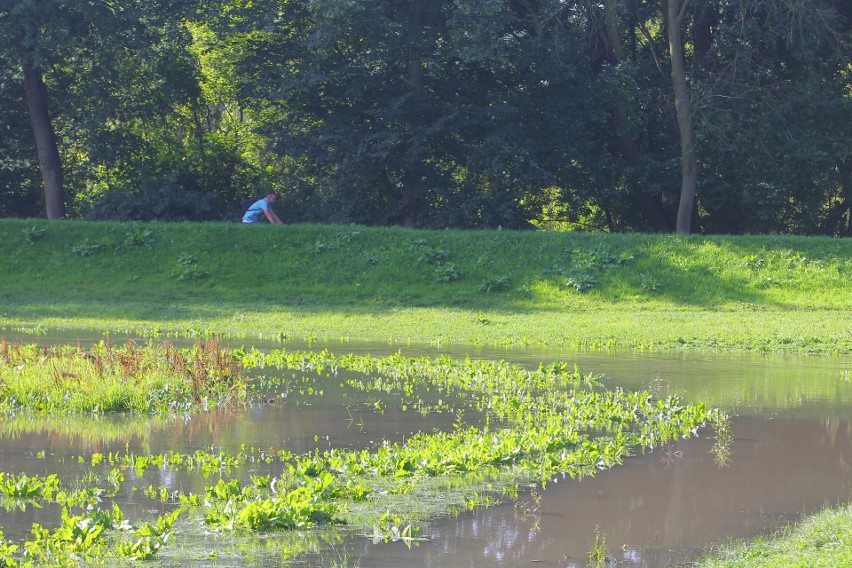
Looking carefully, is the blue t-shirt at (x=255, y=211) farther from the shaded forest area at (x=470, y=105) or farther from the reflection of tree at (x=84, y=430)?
the reflection of tree at (x=84, y=430)

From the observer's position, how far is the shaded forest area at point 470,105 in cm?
3400

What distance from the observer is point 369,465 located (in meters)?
9.23

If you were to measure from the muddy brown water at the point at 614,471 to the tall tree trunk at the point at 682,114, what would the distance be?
19.6m

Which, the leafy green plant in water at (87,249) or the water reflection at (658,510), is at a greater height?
the leafy green plant in water at (87,249)

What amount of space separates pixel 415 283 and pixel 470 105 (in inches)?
401

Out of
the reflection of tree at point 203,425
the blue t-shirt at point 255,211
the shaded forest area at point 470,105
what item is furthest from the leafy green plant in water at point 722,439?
the shaded forest area at point 470,105

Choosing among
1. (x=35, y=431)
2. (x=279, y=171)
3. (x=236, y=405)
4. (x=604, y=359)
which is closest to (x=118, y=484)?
(x=35, y=431)

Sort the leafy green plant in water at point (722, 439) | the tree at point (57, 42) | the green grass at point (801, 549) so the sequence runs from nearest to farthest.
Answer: the green grass at point (801, 549) < the leafy green plant in water at point (722, 439) < the tree at point (57, 42)

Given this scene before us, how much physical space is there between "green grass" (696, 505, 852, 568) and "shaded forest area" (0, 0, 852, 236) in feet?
84.7

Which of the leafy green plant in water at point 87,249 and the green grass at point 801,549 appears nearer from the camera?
the green grass at point 801,549

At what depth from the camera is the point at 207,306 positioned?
24281 millimetres

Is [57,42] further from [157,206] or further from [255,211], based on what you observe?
[255,211]

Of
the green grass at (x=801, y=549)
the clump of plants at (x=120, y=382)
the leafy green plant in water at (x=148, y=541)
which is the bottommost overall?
the green grass at (x=801, y=549)

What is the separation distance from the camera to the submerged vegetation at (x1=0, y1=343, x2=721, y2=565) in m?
7.43
